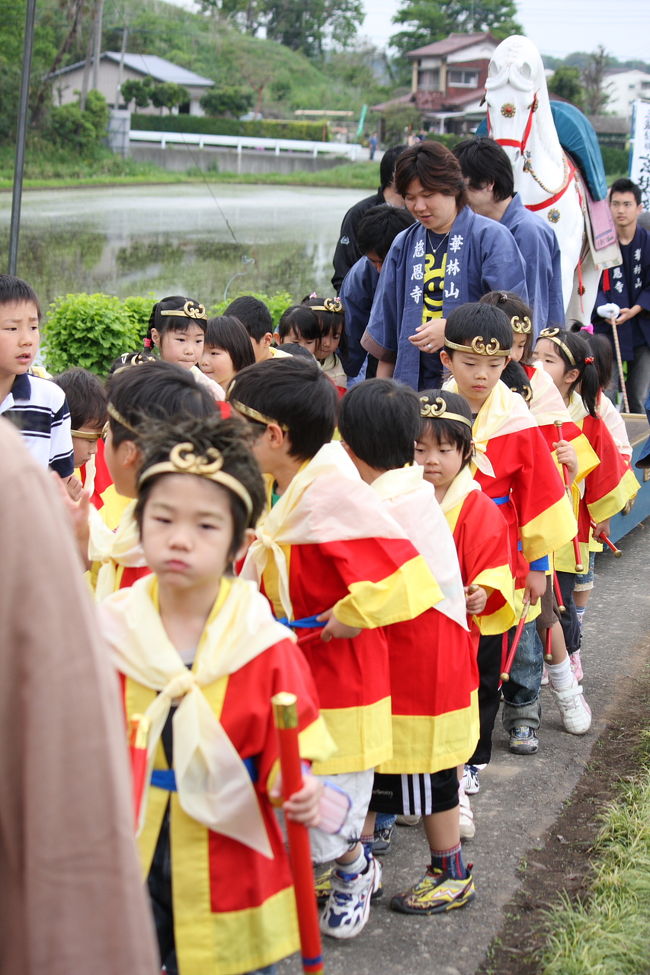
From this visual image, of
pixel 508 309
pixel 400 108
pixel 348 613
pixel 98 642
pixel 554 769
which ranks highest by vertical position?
pixel 400 108

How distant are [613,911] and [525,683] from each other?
1380 mm

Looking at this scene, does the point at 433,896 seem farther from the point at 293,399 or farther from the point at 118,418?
the point at 118,418

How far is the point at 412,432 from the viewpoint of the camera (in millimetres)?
3277

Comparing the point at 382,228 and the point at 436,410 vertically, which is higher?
the point at 382,228

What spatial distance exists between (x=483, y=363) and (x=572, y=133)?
14.1ft

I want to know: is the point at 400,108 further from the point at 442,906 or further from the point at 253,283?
the point at 442,906

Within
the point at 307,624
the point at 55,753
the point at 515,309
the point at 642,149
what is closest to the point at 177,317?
the point at 515,309

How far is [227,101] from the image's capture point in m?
43.6

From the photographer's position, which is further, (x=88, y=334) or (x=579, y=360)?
(x=88, y=334)

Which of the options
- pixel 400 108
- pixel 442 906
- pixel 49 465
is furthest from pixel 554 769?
pixel 400 108

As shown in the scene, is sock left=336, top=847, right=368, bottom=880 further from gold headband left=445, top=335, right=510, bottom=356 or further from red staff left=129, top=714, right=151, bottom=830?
gold headband left=445, top=335, right=510, bottom=356

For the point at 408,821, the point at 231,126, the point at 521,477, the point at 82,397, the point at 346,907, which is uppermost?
the point at 231,126

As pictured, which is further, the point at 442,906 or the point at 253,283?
the point at 253,283

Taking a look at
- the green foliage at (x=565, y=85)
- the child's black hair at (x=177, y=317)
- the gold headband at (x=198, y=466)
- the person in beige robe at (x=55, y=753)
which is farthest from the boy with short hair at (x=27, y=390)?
the green foliage at (x=565, y=85)
